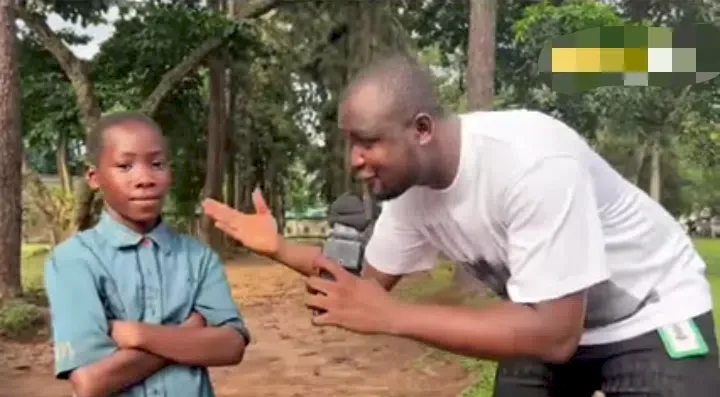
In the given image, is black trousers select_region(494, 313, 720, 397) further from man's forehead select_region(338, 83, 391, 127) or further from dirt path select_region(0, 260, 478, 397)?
dirt path select_region(0, 260, 478, 397)

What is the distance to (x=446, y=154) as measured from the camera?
2123mm

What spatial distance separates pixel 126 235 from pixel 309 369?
6.09 m

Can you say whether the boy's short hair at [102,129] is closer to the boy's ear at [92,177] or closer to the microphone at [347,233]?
the boy's ear at [92,177]

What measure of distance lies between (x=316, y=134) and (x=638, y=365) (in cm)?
2235

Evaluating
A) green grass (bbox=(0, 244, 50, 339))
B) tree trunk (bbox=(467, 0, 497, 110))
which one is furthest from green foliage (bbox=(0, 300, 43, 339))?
tree trunk (bbox=(467, 0, 497, 110))

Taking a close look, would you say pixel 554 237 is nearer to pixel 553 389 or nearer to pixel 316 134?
pixel 553 389

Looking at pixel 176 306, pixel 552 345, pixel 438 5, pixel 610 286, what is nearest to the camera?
pixel 552 345

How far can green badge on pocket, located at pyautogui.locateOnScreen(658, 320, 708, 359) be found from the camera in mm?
2275

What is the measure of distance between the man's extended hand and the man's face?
8.4 inches

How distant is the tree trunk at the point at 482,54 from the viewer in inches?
467

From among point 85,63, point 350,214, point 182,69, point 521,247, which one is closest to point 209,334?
point 350,214

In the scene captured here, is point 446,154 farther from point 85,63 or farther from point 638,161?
point 638,161

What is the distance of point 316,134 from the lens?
24547 mm

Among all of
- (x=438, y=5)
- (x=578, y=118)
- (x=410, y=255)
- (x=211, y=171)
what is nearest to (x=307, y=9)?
(x=438, y=5)
